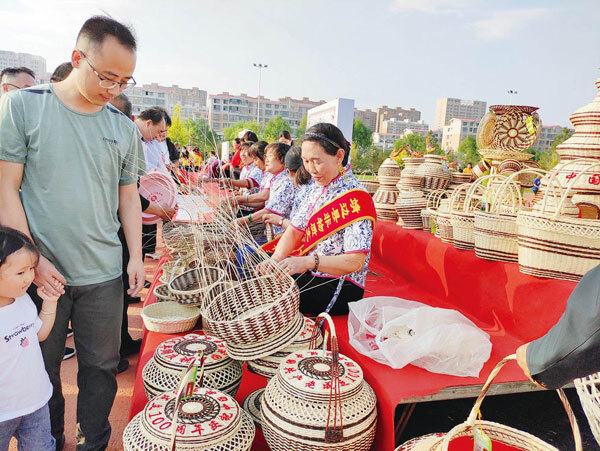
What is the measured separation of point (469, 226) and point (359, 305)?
3.78 feet

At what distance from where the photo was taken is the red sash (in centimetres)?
200

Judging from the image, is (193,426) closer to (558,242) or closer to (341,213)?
(341,213)

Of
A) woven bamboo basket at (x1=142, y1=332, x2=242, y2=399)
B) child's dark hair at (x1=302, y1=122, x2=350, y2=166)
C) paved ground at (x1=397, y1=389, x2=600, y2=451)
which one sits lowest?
paved ground at (x1=397, y1=389, x2=600, y2=451)

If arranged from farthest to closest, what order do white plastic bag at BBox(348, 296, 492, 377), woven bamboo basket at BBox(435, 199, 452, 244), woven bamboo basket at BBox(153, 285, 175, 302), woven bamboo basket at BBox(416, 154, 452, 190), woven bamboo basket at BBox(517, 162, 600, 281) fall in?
woven bamboo basket at BBox(416, 154, 452, 190) → woven bamboo basket at BBox(435, 199, 452, 244) → woven bamboo basket at BBox(153, 285, 175, 302) → woven bamboo basket at BBox(517, 162, 600, 281) → white plastic bag at BBox(348, 296, 492, 377)

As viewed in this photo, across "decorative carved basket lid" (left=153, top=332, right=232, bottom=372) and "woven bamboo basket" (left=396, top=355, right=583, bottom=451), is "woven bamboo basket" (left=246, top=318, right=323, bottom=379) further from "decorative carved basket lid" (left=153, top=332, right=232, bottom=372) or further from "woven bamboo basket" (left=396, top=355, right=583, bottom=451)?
"woven bamboo basket" (left=396, top=355, right=583, bottom=451)

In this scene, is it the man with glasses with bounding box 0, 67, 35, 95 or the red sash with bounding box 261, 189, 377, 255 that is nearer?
the red sash with bounding box 261, 189, 377, 255

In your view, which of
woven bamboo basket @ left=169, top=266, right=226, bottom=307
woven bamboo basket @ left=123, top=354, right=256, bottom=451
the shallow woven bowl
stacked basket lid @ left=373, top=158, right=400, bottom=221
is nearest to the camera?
woven bamboo basket @ left=123, top=354, right=256, bottom=451

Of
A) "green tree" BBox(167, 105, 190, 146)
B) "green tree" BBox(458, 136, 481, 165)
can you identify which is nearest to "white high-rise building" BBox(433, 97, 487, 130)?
"green tree" BBox(458, 136, 481, 165)

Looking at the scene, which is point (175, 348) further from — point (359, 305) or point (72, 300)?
point (359, 305)

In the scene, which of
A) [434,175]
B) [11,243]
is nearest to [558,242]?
[11,243]

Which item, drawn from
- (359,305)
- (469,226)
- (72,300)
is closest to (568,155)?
(469,226)

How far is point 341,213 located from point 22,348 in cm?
146

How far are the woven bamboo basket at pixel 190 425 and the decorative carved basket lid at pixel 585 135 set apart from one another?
256cm

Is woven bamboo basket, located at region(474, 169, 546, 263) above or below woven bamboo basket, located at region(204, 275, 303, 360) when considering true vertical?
above
